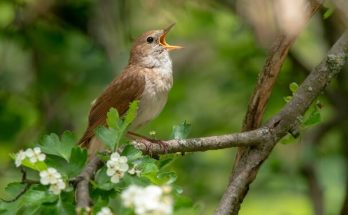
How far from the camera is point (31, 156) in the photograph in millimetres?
3535

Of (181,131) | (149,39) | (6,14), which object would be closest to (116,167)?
(181,131)

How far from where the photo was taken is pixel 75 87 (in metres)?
8.30

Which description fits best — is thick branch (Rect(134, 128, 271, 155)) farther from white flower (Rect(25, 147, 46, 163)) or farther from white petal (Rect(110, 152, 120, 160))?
white flower (Rect(25, 147, 46, 163))

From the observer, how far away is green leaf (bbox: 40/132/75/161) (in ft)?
12.4

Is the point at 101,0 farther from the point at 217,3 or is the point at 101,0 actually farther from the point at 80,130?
the point at 80,130

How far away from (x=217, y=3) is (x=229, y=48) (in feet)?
2.33

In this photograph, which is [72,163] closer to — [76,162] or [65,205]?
[76,162]

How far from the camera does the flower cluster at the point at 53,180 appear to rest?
135 inches

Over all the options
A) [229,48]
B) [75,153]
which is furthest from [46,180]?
[229,48]

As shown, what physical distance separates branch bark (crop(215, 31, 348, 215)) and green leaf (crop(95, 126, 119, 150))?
855 mm

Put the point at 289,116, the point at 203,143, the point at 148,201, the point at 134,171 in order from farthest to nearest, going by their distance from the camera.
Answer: the point at 289,116 → the point at 203,143 → the point at 134,171 → the point at 148,201

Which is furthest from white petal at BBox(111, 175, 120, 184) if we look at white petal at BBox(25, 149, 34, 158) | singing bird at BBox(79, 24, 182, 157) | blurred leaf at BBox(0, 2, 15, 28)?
blurred leaf at BBox(0, 2, 15, 28)

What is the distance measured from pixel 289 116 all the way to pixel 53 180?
1655 mm

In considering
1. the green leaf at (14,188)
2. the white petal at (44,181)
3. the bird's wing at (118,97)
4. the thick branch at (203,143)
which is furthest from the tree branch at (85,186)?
the bird's wing at (118,97)
